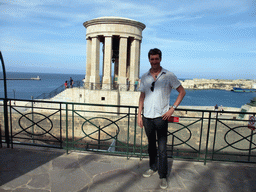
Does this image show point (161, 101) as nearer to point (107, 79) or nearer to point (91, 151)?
point (91, 151)

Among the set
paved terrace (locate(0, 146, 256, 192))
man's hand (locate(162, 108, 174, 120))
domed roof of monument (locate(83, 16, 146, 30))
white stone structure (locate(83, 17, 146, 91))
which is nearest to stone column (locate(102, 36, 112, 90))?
white stone structure (locate(83, 17, 146, 91))

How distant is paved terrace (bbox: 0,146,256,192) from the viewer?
3.12m

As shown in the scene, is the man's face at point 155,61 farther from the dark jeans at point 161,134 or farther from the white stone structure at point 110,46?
the white stone structure at point 110,46

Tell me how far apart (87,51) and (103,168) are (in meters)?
18.3

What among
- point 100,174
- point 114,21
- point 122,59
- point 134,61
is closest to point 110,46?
point 122,59

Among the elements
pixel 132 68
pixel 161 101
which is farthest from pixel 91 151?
pixel 132 68

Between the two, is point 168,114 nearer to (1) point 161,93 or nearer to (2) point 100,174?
(1) point 161,93

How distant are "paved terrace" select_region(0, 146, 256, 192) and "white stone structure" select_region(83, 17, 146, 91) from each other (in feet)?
49.7

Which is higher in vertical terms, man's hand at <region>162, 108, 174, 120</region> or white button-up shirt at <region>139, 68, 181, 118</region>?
white button-up shirt at <region>139, 68, 181, 118</region>

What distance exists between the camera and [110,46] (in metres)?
18.9

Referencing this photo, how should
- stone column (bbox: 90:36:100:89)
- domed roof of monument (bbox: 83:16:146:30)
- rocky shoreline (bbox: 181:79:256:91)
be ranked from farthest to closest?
rocky shoreline (bbox: 181:79:256:91), stone column (bbox: 90:36:100:89), domed roof of monument (bbox: 83:16:146:30)

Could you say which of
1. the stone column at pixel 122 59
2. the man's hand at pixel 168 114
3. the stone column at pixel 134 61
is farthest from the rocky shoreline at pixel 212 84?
the man's hand at pixel 168 114

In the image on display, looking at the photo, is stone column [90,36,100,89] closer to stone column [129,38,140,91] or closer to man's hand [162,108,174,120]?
stone column [129,38,140,91]

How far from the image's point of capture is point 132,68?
20.0 m
